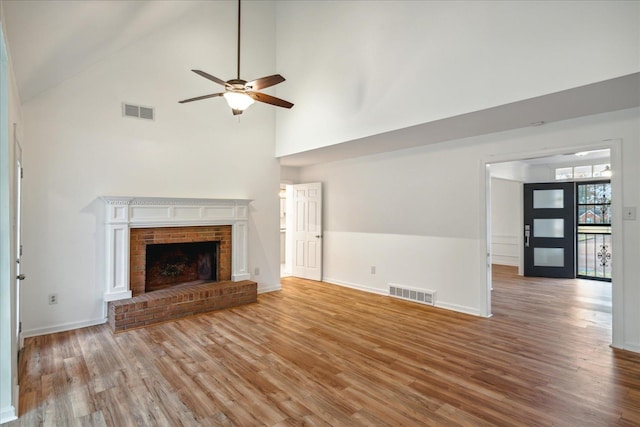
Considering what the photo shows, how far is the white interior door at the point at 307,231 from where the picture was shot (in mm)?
7235

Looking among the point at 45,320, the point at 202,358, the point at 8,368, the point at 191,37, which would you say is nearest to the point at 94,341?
the point at 45,320

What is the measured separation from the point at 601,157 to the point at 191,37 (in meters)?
8.69

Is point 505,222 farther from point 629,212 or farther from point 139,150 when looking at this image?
point 139,150

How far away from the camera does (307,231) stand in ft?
24.4

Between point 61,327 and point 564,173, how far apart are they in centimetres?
1012

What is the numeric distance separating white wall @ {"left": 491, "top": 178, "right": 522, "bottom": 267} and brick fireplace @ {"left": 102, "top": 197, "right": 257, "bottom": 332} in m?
7.31

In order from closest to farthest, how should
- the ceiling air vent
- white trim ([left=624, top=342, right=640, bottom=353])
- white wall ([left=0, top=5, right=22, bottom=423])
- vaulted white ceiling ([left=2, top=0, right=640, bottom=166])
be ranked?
white wall ([left=0, top=5, right=22, bottom=423]) < vaulted white ceiling ([left=2, top=0, right=640, bottom=166]) < white trim ([left=624, top=342, right=640, bottom=353]) < the ceiling air vent

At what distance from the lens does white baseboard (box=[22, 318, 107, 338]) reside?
4.05 m

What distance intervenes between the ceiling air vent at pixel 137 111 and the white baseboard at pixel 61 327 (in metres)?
2.92

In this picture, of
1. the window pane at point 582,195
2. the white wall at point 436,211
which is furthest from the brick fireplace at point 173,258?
the window pane at point 582,195

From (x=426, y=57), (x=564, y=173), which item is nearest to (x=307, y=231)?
(x=426, y=57)

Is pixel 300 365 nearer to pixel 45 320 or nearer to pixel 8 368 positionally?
pixel 8 368

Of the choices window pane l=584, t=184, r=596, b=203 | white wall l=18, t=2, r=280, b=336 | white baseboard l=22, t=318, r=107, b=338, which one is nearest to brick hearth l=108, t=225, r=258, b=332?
white baseboard l=22, t=318, r=107, b=338

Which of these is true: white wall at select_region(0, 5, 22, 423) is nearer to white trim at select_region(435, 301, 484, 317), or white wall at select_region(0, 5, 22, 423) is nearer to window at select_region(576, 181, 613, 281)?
white trim at select_region(435, 301, 484, 317)
